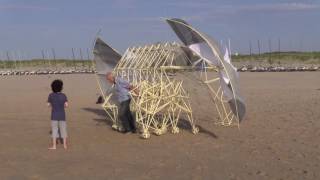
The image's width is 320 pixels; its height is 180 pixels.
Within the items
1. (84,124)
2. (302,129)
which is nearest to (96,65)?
(84,124)

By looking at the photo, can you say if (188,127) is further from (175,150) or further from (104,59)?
(175,150)

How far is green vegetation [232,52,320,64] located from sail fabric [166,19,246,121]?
53.4 metres

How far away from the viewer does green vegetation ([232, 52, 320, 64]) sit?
67.9 meters

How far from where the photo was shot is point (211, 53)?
13.4 m

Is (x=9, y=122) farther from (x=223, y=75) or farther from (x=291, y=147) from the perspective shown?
(x=291, y=147)

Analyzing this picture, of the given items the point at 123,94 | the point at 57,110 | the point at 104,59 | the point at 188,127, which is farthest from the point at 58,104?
the point at 104,59

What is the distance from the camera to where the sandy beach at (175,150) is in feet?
32.4

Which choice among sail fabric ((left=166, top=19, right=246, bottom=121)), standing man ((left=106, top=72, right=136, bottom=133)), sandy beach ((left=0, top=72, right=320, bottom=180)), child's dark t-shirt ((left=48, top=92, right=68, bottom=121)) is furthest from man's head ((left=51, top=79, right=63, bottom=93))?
sail fabric ((left=166, top=19, right=246, bottom=121))

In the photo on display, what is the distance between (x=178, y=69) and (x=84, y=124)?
4.15 metres

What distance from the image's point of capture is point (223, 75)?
13.4 m

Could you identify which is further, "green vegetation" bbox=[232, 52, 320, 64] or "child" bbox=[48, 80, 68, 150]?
"green vegetation" bbox=[232, 52, 320, 64]

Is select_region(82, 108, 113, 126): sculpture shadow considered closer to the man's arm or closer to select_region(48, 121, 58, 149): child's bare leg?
the man's arm

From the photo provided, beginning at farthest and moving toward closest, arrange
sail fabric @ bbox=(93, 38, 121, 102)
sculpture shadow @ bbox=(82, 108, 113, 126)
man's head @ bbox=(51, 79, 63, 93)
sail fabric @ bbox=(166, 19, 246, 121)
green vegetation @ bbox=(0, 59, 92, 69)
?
green vegetation @ bbox=(0, 59, 92, 69), sculpture shadow @ bbox=(82, 108, 113, 126), sail fabric @ bbox=(93, 38, 121, 102), sail fabric @ bbox=(166, 19, 246, 121), man's head @ bbox=(51, 79, 63, 93)

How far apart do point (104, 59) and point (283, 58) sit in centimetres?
5744
